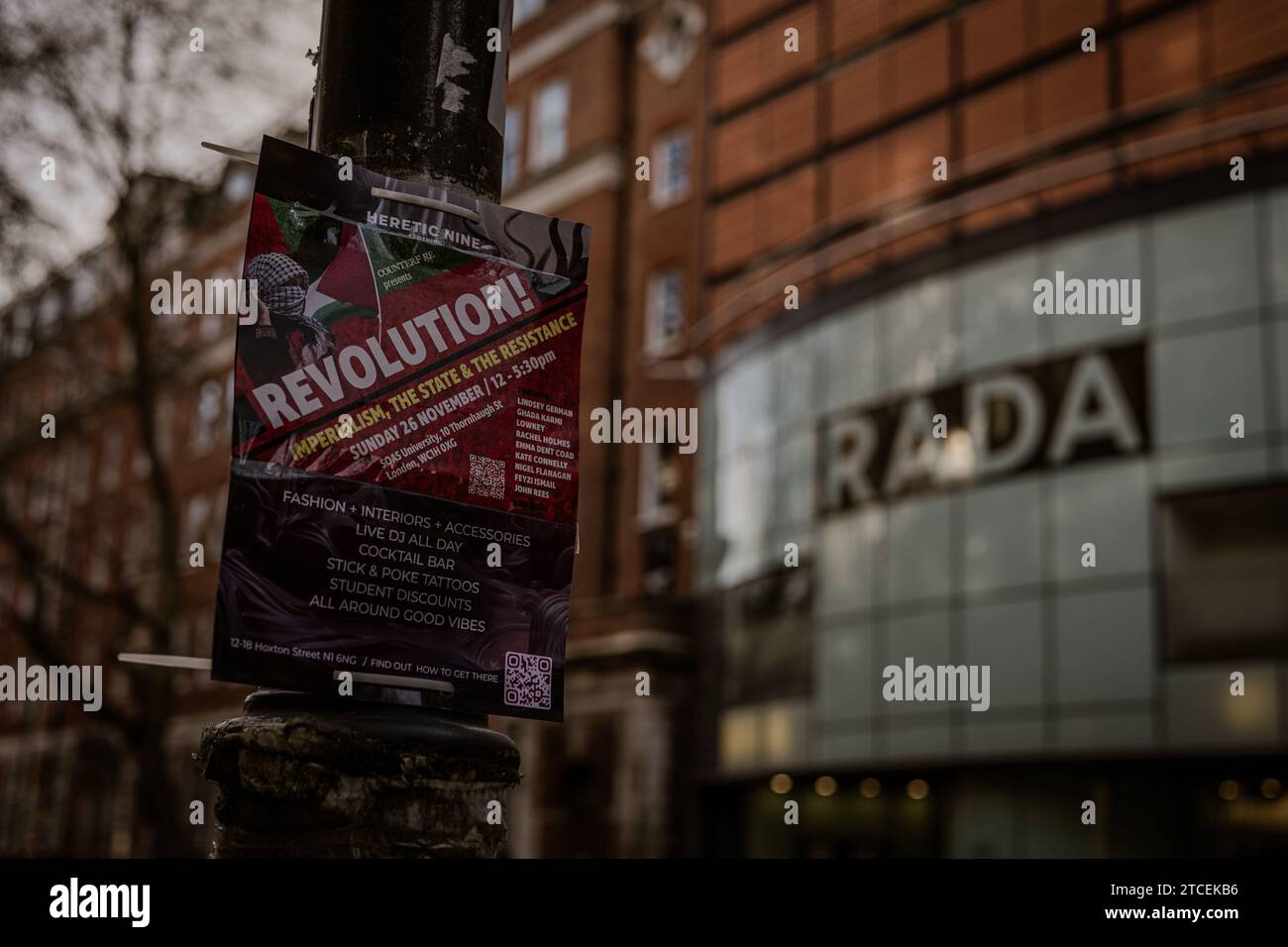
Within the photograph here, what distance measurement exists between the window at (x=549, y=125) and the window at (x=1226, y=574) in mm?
23172

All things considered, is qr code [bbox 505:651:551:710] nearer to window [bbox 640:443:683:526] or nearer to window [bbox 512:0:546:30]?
window [bbox 640:443:683:526]

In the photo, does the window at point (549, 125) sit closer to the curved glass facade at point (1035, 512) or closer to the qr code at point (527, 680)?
the curved glass facade at point (1035, 512)

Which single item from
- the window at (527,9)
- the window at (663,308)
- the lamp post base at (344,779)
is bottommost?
the lamp post base at (344,779)

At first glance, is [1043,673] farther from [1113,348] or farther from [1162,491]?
[1113,348]

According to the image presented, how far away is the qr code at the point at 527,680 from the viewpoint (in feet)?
11.9

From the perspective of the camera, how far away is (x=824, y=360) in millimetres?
29656

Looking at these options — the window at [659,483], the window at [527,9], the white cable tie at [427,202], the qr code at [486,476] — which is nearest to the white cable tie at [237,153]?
the white cable tie at [427,202]

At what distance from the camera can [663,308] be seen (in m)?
37.8

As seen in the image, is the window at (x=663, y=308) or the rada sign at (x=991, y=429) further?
the window at (x=663, y=308)

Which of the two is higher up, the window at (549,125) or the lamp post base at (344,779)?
the window at (549,125)

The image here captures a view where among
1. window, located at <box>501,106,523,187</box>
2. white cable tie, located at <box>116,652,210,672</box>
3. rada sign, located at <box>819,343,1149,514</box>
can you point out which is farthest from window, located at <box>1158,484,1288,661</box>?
window, located at <box>501,106,523,187</box>

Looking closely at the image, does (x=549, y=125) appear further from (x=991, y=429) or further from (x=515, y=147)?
(x=991, y=429)

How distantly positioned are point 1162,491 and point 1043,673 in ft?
10.8

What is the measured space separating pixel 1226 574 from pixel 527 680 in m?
20.8
